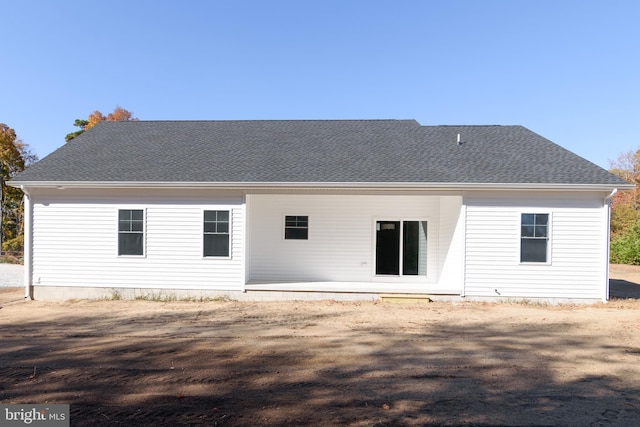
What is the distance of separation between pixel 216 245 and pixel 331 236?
12.5ft

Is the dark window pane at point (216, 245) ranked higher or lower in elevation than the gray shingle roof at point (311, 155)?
lower

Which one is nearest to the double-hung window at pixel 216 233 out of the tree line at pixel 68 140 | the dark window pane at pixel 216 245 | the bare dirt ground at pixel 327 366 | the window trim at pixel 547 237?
the dark window pane at pixel 216 245

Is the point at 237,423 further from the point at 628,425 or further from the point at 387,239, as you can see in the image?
the point at 387,239

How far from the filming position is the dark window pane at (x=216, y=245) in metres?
10.6

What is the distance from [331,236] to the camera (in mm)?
12484

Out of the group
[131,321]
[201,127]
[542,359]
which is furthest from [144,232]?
[542,359]

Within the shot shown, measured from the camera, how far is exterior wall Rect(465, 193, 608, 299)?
10.1m

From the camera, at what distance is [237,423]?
12.5ft

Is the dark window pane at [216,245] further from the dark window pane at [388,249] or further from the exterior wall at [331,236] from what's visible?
the dark window pane at [388,249]

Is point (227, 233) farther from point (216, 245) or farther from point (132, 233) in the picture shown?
point (132, 233)

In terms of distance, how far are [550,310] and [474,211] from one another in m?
3.09

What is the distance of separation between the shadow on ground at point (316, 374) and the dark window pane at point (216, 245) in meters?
2.90

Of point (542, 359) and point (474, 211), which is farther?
point (474, 211)

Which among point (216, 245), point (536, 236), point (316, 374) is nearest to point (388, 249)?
point (536, 236)
